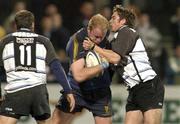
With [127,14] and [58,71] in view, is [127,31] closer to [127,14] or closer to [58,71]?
[127,14]

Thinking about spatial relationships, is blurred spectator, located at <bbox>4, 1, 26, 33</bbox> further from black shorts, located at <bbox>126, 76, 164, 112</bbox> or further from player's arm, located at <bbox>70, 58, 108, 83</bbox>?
black shorts, located at <bbox>126, 76, 164, 112</bbox>

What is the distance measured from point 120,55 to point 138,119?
923 millimetres

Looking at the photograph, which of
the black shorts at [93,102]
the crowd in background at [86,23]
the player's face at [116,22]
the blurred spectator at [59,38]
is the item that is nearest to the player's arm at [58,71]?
the black shorts at [93,102]

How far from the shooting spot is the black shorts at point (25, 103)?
1005cm

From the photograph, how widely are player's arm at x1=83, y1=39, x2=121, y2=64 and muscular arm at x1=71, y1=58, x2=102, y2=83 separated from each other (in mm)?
237

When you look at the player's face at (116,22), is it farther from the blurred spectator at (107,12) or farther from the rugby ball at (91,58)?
the blurred spectator at (107,12)

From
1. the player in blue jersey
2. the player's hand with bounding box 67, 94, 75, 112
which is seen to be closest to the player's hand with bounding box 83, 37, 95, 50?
the player in blue jersey

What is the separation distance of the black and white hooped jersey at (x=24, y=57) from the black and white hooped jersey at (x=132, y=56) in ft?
2.84

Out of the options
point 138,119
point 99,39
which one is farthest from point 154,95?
point 99,39

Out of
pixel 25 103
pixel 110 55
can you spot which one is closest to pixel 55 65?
pixel 25 103

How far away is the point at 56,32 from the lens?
15.6 metres

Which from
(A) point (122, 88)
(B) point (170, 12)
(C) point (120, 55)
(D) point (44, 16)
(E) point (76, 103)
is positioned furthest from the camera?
(B) point (170, 12)

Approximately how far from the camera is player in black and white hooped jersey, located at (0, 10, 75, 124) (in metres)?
10.0

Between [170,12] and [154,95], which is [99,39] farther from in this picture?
[170,12]
